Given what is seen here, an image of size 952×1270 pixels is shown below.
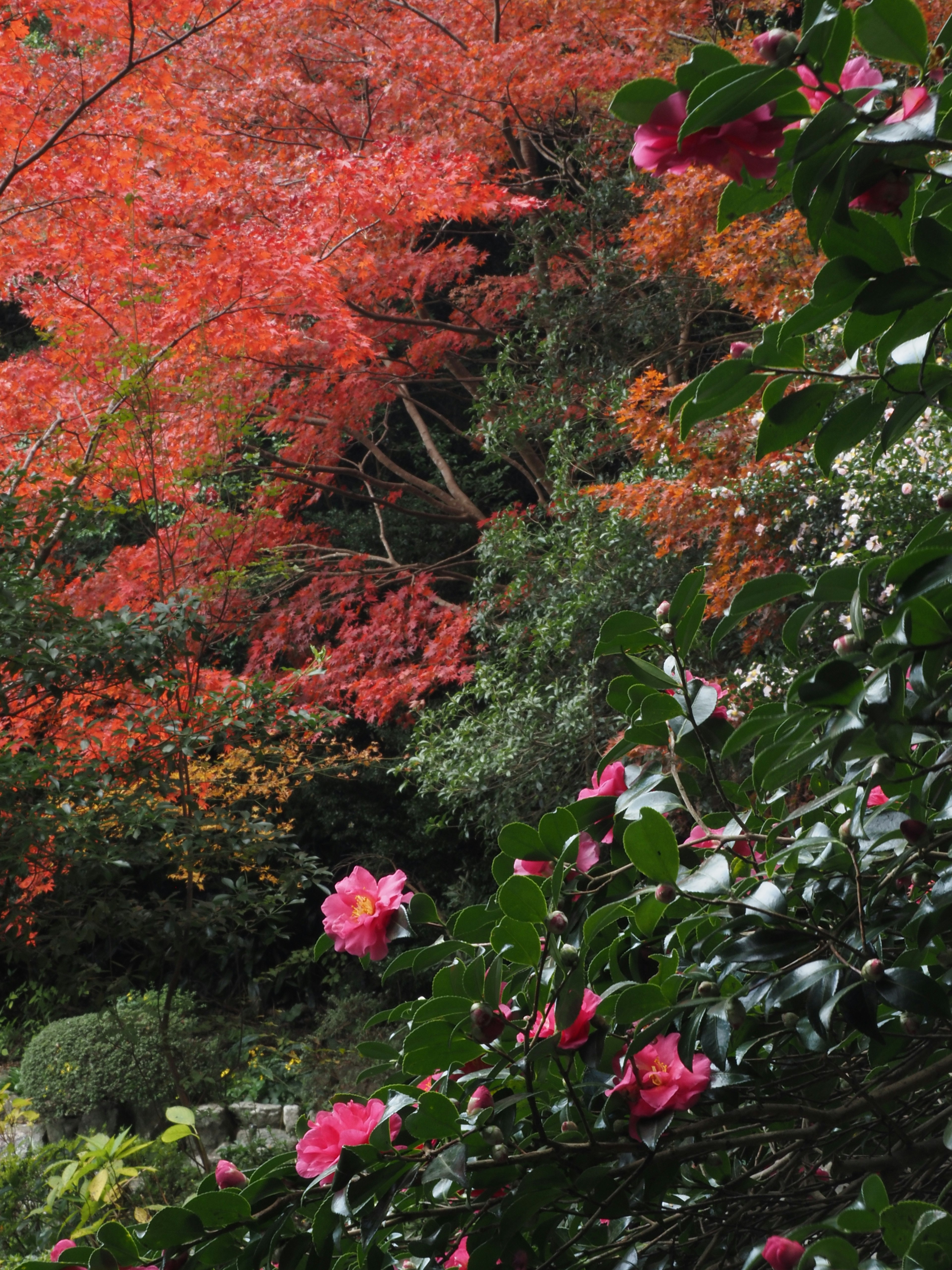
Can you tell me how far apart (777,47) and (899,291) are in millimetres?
119

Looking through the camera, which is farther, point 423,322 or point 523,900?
point 423,322

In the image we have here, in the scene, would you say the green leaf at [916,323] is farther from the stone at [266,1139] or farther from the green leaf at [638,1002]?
the stone at [266,1139]

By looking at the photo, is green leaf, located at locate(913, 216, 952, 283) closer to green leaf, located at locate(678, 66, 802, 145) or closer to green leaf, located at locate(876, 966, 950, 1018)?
green leaf, located at locate(678, 66, 802, 145)

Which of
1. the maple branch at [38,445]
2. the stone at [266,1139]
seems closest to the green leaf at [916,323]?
the maple branch at [38,445]

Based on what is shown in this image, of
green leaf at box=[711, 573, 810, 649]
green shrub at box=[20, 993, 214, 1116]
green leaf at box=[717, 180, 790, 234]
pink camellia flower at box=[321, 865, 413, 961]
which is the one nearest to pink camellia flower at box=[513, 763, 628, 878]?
pink camellia flower at box=[321, 865, 413, 961]

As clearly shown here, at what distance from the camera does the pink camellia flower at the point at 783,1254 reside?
52 centimetres

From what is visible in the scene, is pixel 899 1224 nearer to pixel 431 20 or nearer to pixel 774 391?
pixel 774 391

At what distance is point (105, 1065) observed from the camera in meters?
4.31

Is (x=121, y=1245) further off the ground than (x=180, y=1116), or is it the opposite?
(x=121, y=1245)

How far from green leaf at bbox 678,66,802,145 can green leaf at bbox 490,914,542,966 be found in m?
0.41

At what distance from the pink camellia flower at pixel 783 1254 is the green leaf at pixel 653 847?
194 mm

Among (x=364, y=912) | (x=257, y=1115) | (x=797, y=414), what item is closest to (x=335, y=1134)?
(x=364, y=912)

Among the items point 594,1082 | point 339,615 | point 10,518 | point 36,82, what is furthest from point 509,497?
point 594,1082

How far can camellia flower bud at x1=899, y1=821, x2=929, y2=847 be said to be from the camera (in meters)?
0.57
